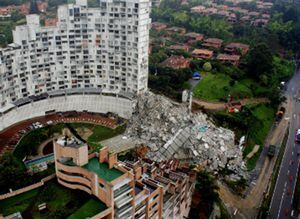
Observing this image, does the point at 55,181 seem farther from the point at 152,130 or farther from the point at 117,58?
the point at 117,58

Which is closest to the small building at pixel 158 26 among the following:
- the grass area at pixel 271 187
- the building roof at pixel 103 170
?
the grass area at pixel 271 187

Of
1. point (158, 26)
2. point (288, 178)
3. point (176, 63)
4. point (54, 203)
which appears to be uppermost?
point (158, 26)

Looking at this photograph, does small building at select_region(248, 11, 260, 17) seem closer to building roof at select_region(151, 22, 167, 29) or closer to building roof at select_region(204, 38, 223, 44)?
building roof at select_region(151, 22, 167, 29)

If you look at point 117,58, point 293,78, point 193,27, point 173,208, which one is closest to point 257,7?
point 193,27

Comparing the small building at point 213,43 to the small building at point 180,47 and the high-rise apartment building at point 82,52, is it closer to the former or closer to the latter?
the small building at point 180,47

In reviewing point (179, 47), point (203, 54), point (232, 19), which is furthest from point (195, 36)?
point (232, 19)

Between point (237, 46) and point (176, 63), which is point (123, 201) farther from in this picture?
point (237, 46)
